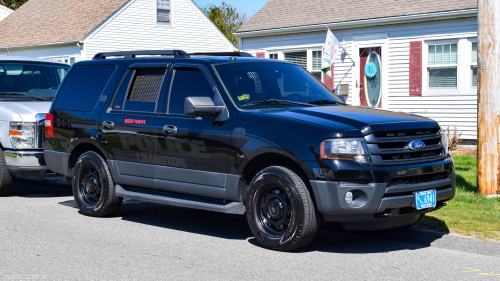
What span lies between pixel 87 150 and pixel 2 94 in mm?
2668

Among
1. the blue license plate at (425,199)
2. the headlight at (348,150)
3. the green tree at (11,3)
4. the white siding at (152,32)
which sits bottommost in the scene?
the blue license plate at (425,199)

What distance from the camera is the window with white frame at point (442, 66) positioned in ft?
50.2

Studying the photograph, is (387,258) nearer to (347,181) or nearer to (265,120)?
(347,181)

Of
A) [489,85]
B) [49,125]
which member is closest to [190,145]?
[49,125]

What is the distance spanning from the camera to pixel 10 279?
16.1ft

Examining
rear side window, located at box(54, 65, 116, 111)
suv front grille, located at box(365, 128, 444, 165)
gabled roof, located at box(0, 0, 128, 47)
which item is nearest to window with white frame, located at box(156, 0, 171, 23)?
gabled roof, located at box(0, 0, 128, 47)

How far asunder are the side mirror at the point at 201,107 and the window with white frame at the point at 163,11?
2502cm

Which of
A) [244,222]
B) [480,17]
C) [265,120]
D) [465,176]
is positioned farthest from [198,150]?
[465,176]

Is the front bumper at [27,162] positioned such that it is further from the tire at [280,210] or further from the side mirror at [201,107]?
the tire at [280,210]

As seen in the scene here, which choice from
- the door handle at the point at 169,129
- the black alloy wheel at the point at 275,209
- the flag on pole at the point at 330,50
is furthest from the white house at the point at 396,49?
the black alloy wheel at the point at 275,209

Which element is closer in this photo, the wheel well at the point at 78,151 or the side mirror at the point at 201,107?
the side mirror at the point at 201,107

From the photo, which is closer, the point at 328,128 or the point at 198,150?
the point at 328,128

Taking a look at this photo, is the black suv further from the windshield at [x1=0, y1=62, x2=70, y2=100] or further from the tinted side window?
the windshield at [x1=0, y1=62, x2=70, y2=100]

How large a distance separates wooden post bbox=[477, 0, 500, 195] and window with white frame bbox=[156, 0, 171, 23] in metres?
23.9
